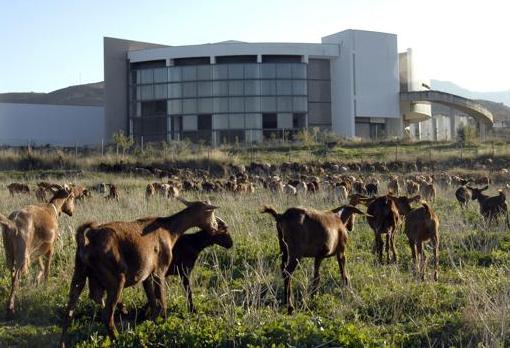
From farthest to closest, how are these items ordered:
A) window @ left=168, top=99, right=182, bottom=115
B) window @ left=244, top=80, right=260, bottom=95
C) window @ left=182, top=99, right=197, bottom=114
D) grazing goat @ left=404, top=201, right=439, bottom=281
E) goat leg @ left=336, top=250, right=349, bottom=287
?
window @ left=168, top=99, right=182, bottom=115 < window @ left=182, top=99, right=197, bottom=114 < window @ left=244, top=80, right=260, bottom=95 < grazing goat @ left=404, top=201, right=439, bottom=281 < goat leg @ left=336, top=250, right=349, bottom=287

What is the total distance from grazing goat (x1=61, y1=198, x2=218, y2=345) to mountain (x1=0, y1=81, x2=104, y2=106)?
4498 inches

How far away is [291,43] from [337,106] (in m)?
7.87

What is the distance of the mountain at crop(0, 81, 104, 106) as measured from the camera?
122 metres

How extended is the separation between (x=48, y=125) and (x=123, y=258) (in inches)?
2708

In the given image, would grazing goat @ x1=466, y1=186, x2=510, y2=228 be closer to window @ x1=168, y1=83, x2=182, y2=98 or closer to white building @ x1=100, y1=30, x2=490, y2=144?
white building @ x1=100, y1=30, x2=490, y2=144

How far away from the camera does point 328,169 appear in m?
39.8

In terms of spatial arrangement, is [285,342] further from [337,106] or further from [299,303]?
[337,106]

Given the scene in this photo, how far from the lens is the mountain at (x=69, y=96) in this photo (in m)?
122

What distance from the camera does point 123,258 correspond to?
7457 mm

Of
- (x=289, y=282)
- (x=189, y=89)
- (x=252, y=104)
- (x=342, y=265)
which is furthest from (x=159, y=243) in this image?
(x=189, y=89)

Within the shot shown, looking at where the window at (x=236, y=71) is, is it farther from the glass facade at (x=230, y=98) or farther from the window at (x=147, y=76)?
the window at (x=147, y=76)

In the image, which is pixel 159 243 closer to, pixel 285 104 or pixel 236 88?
pixel 236 88

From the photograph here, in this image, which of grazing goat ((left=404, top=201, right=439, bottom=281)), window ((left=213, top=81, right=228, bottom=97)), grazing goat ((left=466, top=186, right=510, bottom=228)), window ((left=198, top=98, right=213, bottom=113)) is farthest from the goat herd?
window ((left=198, top=98, right=213, bottom=113))

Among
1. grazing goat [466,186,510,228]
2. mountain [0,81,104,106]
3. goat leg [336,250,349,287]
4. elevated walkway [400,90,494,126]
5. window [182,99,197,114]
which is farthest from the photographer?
mountain [0,81,104,106]
